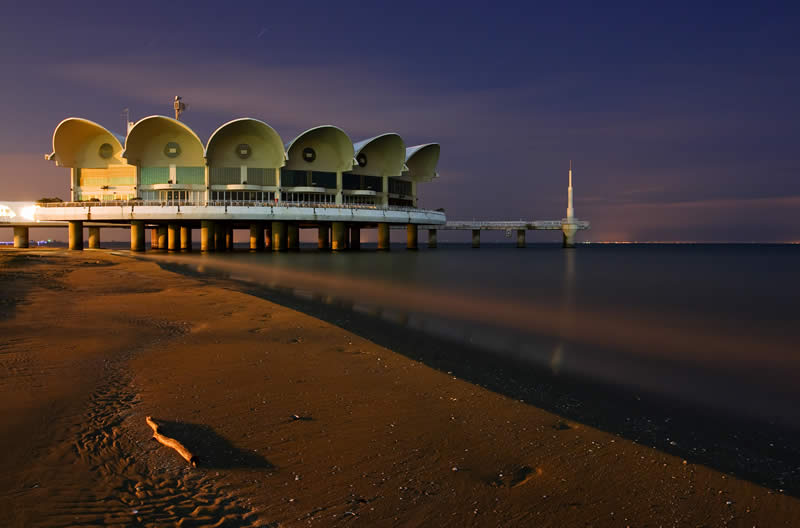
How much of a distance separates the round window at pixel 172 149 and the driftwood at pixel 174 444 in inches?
1850

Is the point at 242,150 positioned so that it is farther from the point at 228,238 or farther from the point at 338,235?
the point at 228,238

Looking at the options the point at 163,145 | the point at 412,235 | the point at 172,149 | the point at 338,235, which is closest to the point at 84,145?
the point at 163,145

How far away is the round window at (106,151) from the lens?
153 ft

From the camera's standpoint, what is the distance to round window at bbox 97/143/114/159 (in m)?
46.8

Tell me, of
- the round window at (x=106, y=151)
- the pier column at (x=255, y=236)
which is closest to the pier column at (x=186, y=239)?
the pier column at (x=255, y=236)

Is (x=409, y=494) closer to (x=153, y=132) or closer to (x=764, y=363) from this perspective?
(x=764, y=363)

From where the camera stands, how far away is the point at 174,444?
3.16 meters

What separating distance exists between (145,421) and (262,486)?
148 centimetres

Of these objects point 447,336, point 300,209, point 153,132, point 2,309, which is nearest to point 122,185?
point 153,132

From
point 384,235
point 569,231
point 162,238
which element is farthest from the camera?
point 569,231

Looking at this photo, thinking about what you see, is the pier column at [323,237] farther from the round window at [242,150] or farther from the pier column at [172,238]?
the pier column at [172,238]

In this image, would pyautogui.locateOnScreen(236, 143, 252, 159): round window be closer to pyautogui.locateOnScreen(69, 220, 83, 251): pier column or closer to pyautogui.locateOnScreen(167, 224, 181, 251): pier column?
pyautogui.locateOnScreen(167, 224, 181, 251): pier column

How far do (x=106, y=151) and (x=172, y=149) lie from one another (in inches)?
322

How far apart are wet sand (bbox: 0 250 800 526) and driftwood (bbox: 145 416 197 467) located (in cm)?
6
